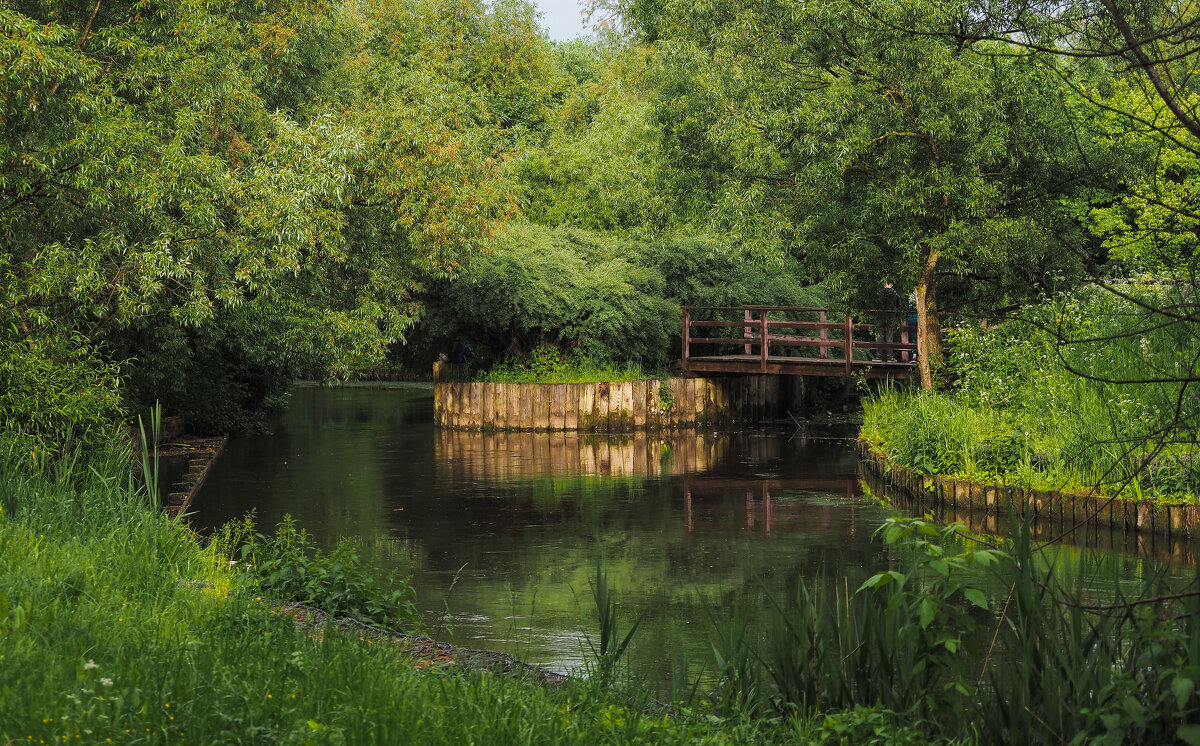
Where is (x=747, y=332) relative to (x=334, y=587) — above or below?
above

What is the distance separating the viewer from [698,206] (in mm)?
24422

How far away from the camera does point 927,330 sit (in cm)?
1969

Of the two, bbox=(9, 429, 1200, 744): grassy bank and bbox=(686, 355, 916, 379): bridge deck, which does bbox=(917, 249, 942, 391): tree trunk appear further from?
bbox=(9, 429, 1200, 744): grassy bank

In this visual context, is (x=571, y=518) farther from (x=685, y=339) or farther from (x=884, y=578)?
(x=685, y=339)

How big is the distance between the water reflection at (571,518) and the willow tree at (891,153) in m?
3.41

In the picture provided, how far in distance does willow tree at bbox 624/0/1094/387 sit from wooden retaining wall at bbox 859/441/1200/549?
15.3ft

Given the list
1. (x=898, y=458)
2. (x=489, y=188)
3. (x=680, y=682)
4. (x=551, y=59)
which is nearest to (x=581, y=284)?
(x=489, y=188)

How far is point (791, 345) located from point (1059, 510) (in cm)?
1480

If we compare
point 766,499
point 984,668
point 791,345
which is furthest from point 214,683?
point 791,345

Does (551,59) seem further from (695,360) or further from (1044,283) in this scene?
(1044,283)

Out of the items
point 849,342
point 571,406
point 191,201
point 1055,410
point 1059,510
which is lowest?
point 1059,510

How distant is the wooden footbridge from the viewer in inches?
937

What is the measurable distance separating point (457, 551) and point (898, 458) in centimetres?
643

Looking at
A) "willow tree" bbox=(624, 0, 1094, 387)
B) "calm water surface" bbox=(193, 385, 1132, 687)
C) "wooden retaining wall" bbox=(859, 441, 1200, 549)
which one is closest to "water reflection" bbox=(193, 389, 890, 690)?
"calm water surface" bbox=(193, 385, 1132, 687)
